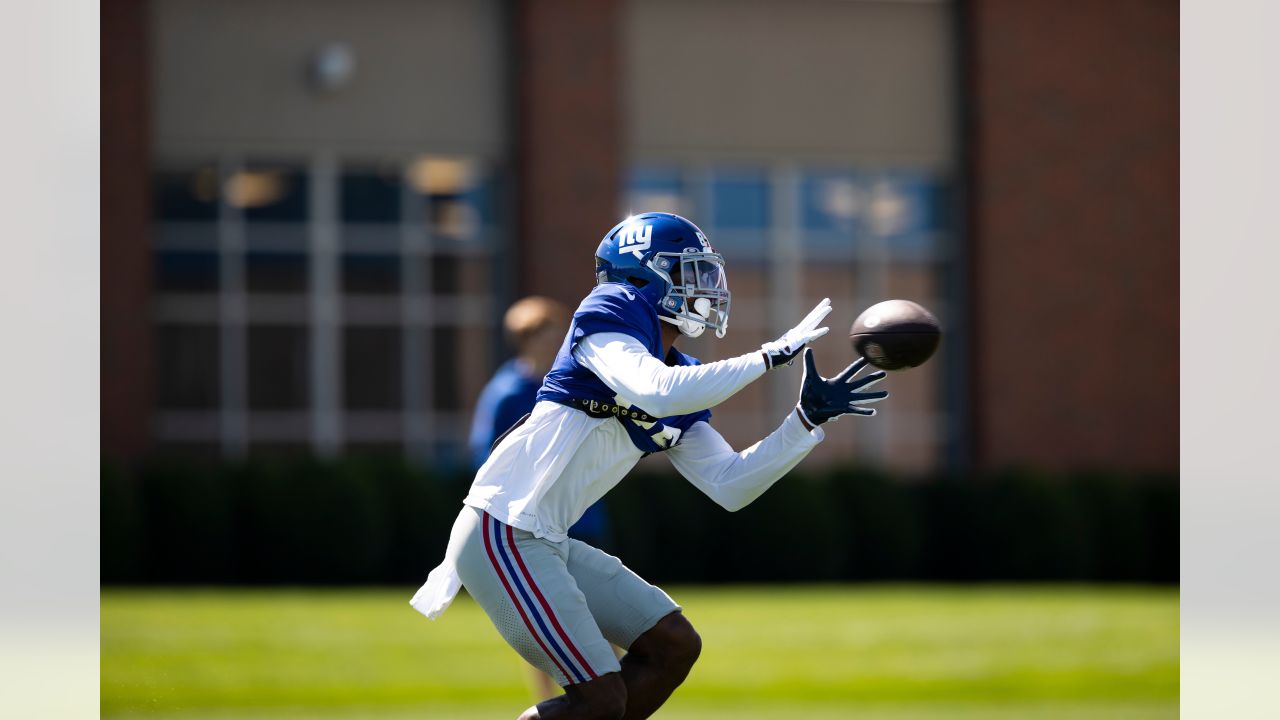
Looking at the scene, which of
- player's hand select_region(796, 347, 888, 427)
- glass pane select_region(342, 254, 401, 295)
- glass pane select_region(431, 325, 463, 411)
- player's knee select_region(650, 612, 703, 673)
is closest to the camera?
player's hand select_region(796, 347, 888, 427)

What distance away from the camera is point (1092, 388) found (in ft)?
A: 74.0

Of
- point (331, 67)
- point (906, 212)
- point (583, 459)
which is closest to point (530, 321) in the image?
point (583, 459)

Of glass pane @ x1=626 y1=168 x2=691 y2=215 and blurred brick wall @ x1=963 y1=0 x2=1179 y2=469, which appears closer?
glass pane @ x1=626 y1=168 x2=691 y2=215

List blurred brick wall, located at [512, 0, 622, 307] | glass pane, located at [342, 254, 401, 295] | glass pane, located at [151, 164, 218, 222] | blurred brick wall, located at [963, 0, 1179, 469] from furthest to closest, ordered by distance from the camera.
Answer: blurred brick wall, located at [963, 0, 1179, 469], glass pane, located at [342, 254, 401, 295], blurred brick wall, located at [512, 0, 622, 307], glass pane, located at [151, 164, 218, 222]

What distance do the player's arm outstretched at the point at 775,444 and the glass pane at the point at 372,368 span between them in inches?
622

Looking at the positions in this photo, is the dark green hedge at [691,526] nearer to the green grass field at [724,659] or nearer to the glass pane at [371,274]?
the green grass field at [724,659]

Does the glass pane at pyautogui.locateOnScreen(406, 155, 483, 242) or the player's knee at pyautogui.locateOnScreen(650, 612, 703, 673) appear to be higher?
the glass pane at pyautogui.locateOnScreen(406, 155, 483, 242)

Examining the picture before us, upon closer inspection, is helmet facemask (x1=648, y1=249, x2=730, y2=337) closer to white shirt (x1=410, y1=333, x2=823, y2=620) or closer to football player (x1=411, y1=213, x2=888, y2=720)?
football player (x1=411, y1=213, x2=888, y2=720)

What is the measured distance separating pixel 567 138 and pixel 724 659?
9.19 m

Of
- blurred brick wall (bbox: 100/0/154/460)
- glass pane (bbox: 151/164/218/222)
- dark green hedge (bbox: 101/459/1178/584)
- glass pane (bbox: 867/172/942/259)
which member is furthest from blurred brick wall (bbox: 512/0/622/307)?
blurred brick wall (bbox: 100/0/154/460)

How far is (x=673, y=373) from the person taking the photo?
4.95m

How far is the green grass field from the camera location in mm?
11195
